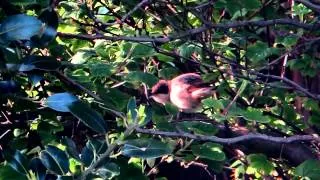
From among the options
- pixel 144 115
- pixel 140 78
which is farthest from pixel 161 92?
pixel 144 115

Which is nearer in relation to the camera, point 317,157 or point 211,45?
point 211,45

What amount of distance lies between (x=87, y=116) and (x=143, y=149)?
0.51 ft

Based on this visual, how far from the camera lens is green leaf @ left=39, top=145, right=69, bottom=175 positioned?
134 centimetres

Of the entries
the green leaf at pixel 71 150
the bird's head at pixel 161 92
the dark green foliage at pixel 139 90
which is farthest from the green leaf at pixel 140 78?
the green leaf at pixel 71 150

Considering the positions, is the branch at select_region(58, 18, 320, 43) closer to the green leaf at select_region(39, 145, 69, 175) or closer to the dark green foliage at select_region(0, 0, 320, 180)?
the dark green foliage at select_region(0, 0, 320, 180)

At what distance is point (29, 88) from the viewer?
2.25m

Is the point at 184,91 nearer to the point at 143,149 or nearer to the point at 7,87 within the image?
the point at 7,87

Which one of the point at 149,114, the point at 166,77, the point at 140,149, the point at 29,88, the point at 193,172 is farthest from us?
the point at 193,172

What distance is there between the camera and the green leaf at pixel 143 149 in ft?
4.43

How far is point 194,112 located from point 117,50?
519 millimetres

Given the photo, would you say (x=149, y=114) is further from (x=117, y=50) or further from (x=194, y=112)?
(x=194, y=112)

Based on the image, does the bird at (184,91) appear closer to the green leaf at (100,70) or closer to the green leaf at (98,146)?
the green leaf at (100,70)

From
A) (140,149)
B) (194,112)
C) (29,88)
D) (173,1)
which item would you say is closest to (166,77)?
(194,112)

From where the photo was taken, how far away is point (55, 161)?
1.35 metres
